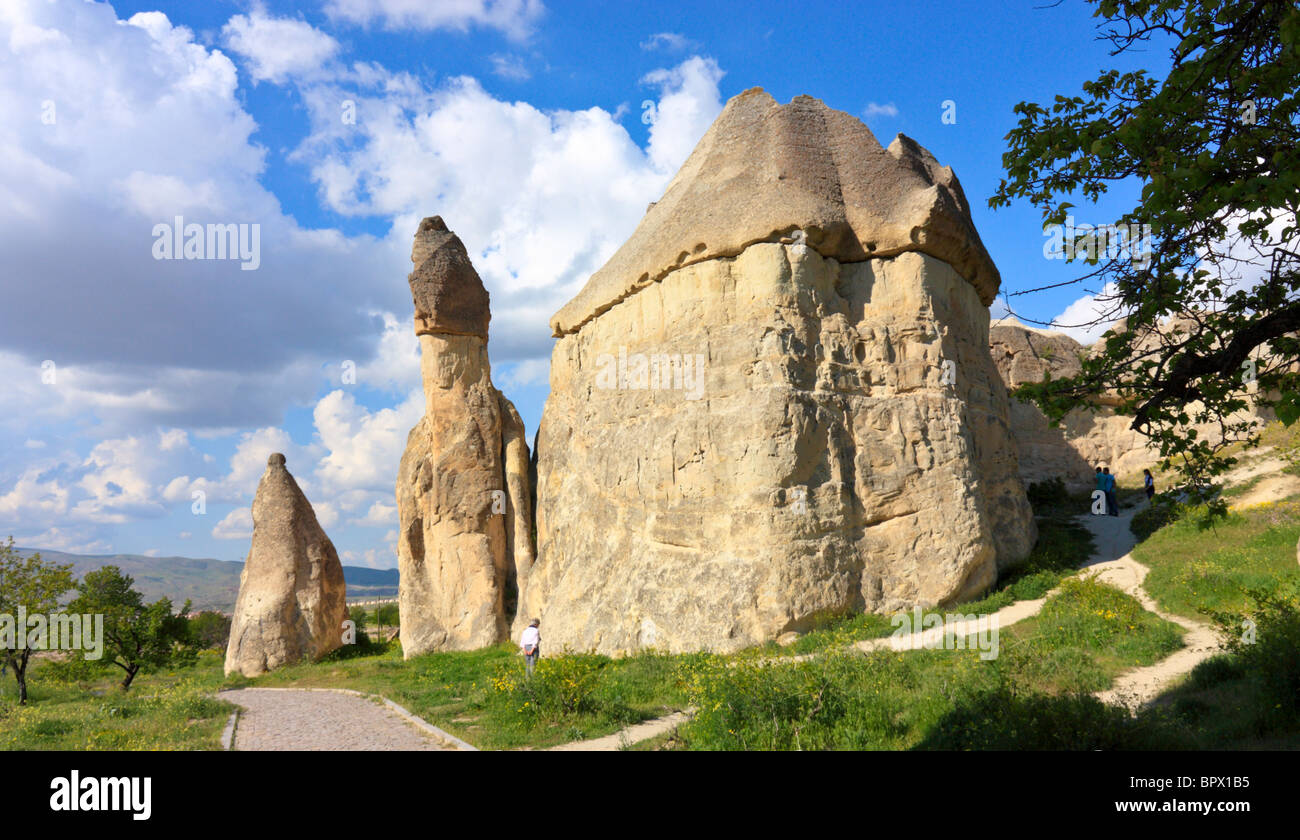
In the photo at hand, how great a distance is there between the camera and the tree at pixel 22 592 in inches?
754

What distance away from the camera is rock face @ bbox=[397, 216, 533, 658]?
22062 millimetres

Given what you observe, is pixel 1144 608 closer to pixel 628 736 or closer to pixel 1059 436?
pixel 628 736

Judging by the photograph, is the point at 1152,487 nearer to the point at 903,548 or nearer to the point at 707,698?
the point at 903,548

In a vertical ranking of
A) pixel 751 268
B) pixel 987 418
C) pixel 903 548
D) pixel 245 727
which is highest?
pixel 751 268

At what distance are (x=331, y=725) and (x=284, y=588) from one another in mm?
12582

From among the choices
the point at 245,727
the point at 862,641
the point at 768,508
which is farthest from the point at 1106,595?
the point at 245,727

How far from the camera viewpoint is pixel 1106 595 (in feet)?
40.3

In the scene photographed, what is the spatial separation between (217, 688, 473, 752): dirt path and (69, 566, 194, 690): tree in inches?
373

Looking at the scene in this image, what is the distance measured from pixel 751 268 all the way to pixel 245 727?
12.0 metres

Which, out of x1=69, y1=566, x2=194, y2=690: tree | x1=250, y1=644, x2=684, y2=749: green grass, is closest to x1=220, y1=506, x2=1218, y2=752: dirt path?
x1=250, y1=644, x2=684, y2=749: green grass

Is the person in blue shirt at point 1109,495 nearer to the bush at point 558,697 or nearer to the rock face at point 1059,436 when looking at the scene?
the rock face at point 1059,436
